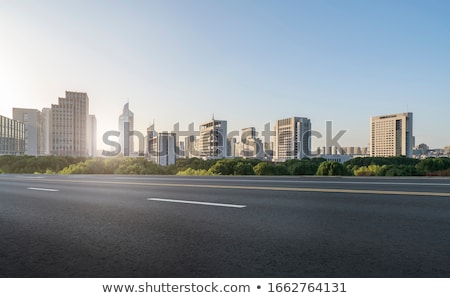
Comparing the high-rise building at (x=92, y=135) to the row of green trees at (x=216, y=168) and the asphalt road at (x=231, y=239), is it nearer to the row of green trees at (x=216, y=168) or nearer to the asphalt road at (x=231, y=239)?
the row of green trees at (x=216, y=168)

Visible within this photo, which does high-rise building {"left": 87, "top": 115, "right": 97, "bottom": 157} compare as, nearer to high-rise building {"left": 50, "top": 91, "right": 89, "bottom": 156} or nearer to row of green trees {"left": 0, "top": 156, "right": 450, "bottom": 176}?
high-rise building {"left": 50, "top": 91, "right": 89, "bottom": 156}

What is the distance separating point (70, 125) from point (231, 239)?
177 metres

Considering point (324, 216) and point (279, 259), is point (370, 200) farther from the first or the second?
point (279, 259)

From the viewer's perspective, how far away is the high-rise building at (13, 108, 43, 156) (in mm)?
150625

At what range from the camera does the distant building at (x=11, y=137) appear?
114m

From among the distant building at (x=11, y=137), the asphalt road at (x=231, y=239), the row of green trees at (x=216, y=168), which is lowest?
the row of green trees at (x=216, y=168)

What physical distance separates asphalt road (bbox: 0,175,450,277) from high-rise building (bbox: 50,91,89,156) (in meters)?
163

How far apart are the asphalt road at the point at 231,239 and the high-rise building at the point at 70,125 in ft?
536

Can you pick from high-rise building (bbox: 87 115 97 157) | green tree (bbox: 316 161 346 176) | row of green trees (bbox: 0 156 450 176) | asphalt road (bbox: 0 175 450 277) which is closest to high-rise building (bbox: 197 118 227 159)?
high-rise building (bbox: 87 115 97 157)

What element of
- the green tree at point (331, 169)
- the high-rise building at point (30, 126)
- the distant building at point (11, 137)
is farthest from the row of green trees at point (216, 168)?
the high-rise building at point (30, 126)

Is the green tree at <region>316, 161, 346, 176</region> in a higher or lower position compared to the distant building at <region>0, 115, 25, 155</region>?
lower

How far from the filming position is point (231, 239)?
4.23m

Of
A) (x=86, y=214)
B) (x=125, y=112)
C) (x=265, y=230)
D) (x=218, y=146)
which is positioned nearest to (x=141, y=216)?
(x=86, y=214)
